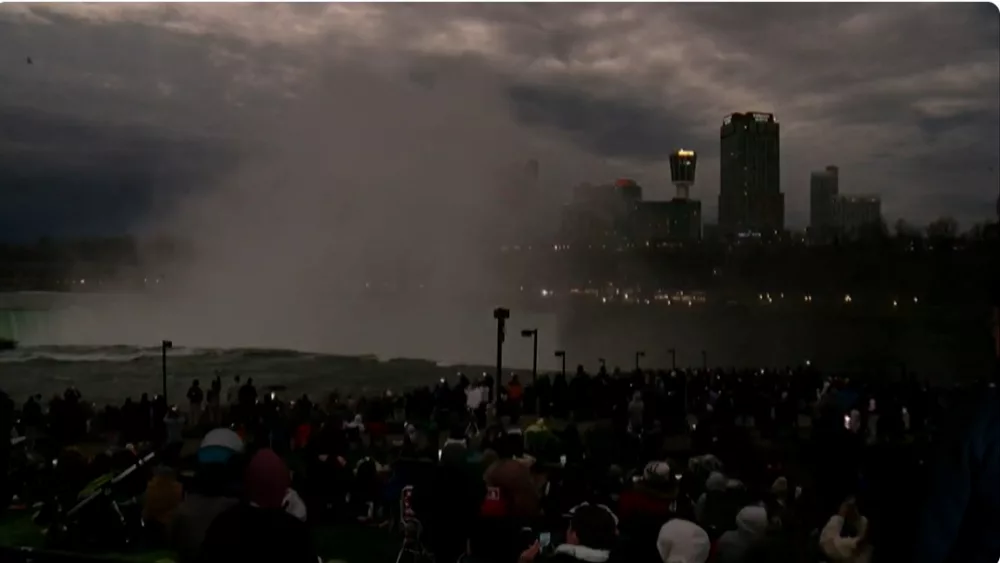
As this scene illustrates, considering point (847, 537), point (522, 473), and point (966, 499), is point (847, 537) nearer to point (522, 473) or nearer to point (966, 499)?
point (522, 473)

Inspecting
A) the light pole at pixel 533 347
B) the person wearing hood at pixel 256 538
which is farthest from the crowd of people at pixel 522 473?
the light pole at pixel 533 347

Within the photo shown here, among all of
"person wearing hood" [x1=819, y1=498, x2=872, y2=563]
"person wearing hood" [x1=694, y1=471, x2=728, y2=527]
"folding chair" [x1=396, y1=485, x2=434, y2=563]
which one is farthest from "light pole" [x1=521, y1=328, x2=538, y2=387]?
"person wearing hood" [x1=819, y1=498, x2=872, y2=563]

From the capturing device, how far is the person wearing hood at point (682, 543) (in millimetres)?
2797

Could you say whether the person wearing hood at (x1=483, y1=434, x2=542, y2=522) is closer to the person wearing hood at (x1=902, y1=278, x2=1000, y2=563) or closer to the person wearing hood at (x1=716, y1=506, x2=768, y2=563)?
the person wearing hood at (x1=716, y1=506, x2=768, y2=563)

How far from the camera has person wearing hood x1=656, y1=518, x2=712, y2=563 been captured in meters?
2.80

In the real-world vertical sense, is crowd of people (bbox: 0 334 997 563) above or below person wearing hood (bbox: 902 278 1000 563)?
below

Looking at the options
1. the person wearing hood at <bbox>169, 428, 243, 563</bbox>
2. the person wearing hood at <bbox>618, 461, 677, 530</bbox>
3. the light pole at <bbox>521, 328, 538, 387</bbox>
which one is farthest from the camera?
the light pole at <bbox>521, 328, 538, 387</bbox>

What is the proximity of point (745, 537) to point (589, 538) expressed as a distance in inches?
25.9

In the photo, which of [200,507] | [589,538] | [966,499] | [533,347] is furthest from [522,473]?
[533,347]

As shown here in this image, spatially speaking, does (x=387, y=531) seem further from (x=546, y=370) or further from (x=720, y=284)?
(x=720, y=284)

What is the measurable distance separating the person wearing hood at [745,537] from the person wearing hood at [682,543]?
0.21 metres

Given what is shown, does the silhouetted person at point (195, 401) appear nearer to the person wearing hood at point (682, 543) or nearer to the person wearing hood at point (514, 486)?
the person wearing hood at point (514, 486)

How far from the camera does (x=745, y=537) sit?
120 inches

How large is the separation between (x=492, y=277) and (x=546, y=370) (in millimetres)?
1513
